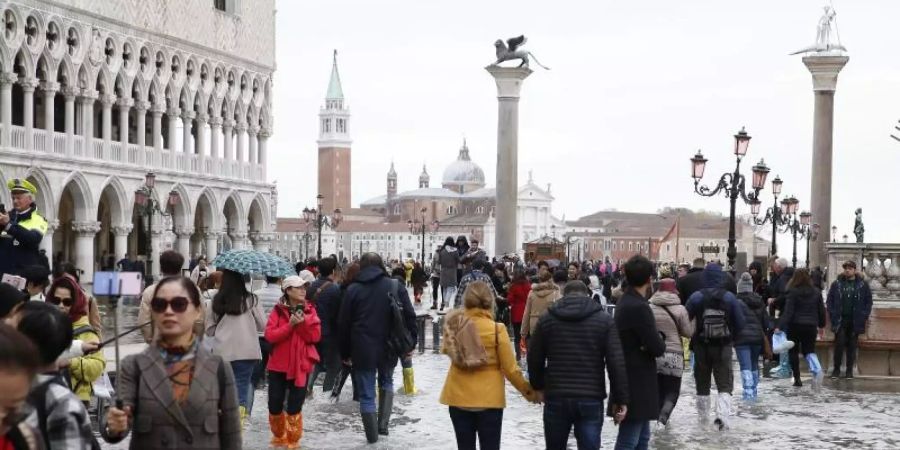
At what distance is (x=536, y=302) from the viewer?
1550 centimetres

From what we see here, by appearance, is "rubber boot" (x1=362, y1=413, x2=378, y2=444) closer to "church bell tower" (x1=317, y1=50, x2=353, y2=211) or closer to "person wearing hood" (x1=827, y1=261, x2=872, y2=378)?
"person wearing hood" (x1=827, y1=261, x2=872, y2=378)

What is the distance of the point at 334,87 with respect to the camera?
550 ft

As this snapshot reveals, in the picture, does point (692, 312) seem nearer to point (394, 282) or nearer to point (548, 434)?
point (394, 282)

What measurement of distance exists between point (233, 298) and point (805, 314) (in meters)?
6.90

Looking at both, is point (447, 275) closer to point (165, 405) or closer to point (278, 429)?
point (278, 429)

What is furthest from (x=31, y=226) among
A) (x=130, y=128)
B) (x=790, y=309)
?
(x=130, y=128)

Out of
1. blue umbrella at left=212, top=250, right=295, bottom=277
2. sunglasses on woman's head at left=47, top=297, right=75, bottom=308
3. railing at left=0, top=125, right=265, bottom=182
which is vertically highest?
railing at left=0, top=125, right=265, bottom=182

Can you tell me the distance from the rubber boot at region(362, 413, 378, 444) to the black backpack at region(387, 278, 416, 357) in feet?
1.58

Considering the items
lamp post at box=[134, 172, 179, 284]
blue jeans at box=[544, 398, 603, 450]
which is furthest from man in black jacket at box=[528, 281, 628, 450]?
lamp post at box=[134, 172, 179, 284]

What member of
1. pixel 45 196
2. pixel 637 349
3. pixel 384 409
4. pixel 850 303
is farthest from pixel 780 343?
pixel 45 196

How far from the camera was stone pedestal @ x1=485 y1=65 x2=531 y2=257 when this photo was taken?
114 feet

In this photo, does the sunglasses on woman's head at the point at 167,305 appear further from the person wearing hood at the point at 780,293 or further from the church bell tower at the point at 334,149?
the church bell tower at the point at 334,149

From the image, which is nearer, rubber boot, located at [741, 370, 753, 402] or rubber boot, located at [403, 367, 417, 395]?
rubber boot, located at [741, 370, 753, 402]

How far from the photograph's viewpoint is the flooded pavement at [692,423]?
1111 centimetres
